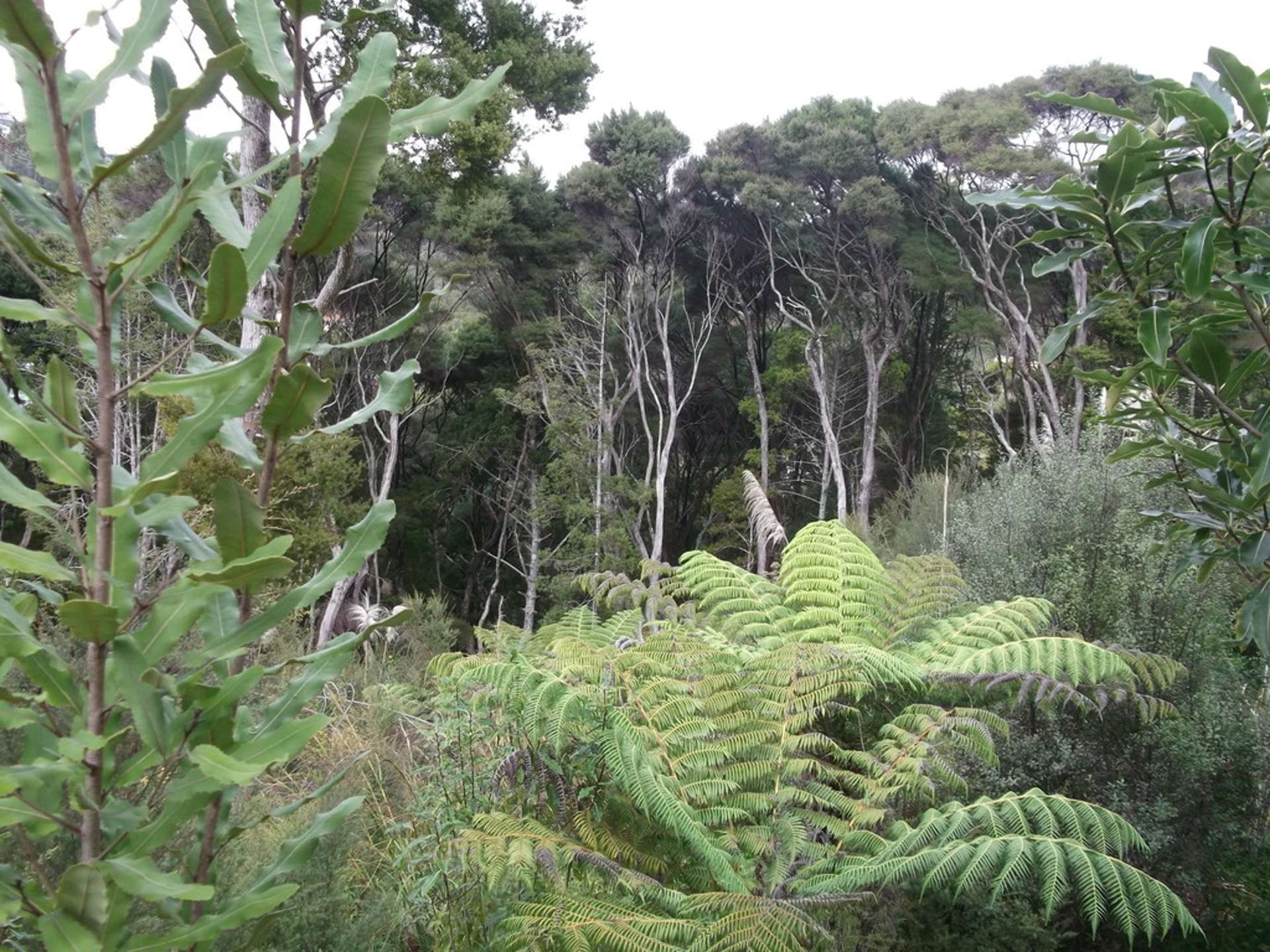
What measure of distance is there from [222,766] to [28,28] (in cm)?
54

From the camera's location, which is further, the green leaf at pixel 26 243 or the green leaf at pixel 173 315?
the green leaf at pixel 173 315

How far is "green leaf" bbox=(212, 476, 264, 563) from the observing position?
2.45 feet

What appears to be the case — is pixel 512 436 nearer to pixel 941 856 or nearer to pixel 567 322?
pixel 567 322

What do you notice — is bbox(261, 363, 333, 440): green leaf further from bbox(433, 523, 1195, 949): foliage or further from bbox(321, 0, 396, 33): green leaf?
bbox(433, 523, 1195, 949): foliage

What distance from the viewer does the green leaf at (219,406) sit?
71 centimetres

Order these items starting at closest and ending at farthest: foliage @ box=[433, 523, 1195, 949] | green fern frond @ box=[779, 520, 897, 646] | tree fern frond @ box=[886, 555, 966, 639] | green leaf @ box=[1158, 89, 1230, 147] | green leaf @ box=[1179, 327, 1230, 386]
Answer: green leaf @ box=[1158, 89, 1230, 147] → green leaf @ box=[1179, 327, 1230, 386] → foliage @ box=[433, 523, 1195, 949] → green fern frond @ box=[779, 520, 897, 646] → tree fern frond @ box=[886, 555, 966, 639]

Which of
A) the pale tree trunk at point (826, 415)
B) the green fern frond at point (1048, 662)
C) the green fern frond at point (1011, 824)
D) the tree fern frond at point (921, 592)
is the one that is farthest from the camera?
the pale tree trunk at point (826, 415)

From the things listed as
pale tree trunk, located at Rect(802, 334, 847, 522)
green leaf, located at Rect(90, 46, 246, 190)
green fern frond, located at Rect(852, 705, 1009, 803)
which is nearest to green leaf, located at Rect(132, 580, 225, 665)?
green leaf, located at Rect(90, 46, 246, 190)

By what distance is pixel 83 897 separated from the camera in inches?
25.8

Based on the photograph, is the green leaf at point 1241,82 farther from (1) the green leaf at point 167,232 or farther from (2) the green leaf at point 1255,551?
(1) the green leaf at point 167,232

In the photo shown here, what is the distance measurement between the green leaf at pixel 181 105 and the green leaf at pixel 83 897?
20.2 inches

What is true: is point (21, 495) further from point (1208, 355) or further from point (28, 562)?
point (1208, 355)

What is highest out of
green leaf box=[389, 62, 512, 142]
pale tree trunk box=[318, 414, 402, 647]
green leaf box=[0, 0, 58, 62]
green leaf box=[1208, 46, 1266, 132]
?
green leaf box=[1208, 46, 1266, 132]

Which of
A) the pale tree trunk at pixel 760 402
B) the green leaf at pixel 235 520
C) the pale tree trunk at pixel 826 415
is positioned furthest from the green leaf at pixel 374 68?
the pale tree trunk at pixel 760 402
